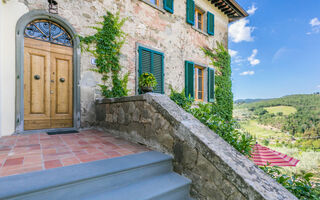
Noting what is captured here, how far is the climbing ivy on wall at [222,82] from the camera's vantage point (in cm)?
744

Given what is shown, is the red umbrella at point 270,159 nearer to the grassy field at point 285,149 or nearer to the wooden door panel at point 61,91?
the grassy field at point 285,149

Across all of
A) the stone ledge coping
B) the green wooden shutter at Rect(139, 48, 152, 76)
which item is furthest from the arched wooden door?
the green wooden shutter at Rect(139, 48, 152, 76)

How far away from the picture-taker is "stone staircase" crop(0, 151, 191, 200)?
3.93 feet

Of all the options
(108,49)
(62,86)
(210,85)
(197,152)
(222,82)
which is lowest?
(197,152)

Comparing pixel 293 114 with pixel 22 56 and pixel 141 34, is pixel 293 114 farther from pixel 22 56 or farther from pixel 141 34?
pixel 22 56

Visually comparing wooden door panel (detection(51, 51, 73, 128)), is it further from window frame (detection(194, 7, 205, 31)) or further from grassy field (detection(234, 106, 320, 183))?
window frame (detection(194, 7, 205, 31))

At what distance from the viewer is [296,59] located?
3058 cm

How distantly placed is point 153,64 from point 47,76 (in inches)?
115

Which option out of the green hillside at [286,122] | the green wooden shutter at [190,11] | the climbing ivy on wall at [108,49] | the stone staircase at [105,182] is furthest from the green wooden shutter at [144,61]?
the green hillside at [286,122]

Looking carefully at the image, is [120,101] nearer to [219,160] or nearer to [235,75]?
[219,160]

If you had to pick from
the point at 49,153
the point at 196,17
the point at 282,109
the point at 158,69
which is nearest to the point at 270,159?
the point at 158,69

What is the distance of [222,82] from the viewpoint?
767cm

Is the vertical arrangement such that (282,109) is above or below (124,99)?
below

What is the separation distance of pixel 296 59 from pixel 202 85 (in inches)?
1356
